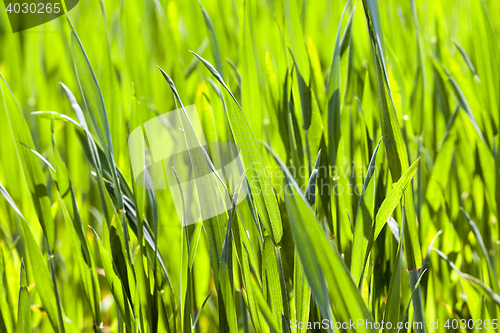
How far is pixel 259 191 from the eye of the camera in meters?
0.23

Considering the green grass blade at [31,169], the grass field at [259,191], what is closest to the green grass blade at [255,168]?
the grass field at [259,191]

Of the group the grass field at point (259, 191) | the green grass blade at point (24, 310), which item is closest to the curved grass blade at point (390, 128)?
the grass field at point (259, 191)

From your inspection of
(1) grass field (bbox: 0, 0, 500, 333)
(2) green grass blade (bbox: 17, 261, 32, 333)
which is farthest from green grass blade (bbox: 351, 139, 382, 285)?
(2) green grass blade (bbox: 17, 261, 32, 333)

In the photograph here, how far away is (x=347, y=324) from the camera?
19 cm

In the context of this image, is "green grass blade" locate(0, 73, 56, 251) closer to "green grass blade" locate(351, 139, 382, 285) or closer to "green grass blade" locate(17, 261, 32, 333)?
"green grass blade" locate(17, 261, 32, 333)

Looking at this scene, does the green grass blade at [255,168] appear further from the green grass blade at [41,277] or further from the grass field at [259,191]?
the green grass blade at [41,277]

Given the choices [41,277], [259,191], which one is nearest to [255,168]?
[259,191]

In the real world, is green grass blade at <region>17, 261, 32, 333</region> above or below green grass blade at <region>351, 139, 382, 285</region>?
below

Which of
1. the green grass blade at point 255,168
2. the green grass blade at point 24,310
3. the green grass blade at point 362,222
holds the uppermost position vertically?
the green grass blade at point 255,168

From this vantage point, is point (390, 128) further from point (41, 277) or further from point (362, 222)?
point (41, 277)

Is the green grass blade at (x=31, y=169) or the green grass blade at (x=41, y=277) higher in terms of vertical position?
the green grass blade at (x=31, y=169)

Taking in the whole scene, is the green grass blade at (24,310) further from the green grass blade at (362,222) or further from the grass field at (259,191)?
the green grass blade at (362,222)

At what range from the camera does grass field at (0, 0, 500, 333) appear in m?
0.23

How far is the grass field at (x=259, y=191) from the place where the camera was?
229 millimetres
